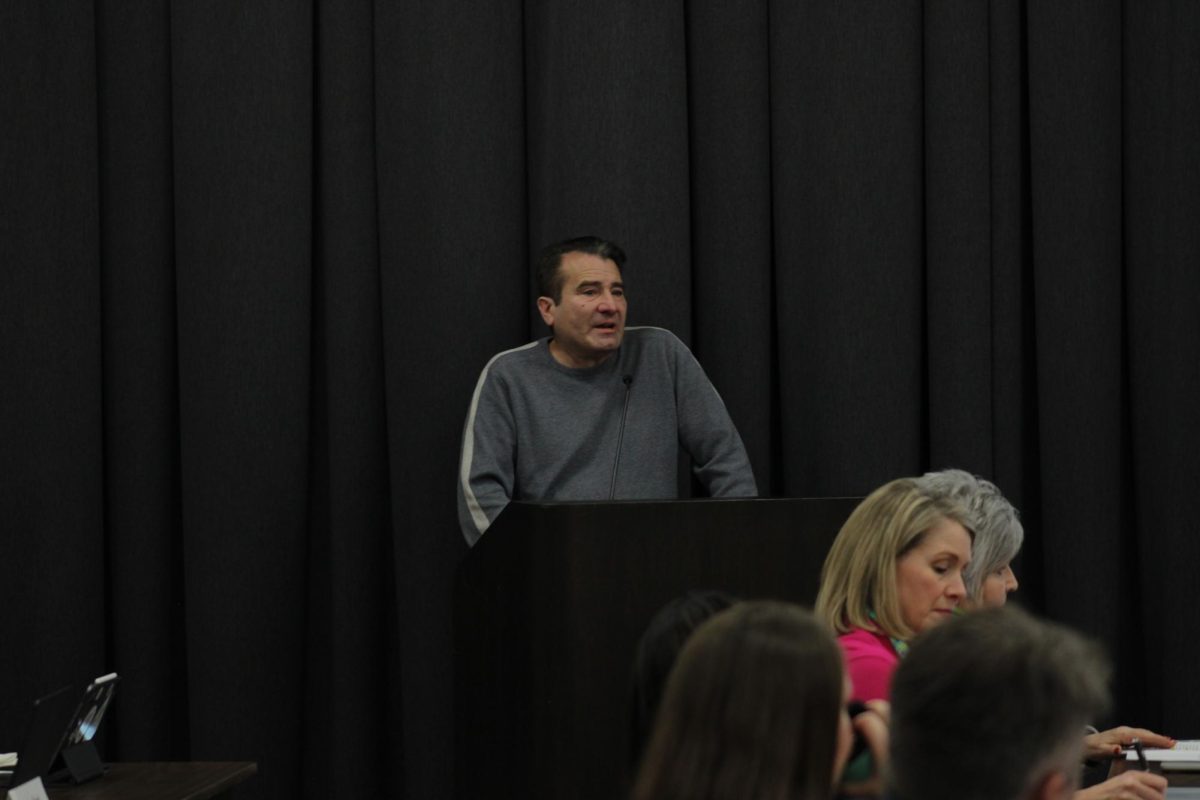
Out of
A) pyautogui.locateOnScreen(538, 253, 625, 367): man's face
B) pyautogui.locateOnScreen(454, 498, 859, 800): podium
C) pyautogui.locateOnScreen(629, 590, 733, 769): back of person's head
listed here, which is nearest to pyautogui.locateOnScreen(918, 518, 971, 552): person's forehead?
pyautogui.locateOnScreen(454, 498, 859, 800): podium

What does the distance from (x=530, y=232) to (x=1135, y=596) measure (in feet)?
5.91

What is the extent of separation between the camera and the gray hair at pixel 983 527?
7.51 feet

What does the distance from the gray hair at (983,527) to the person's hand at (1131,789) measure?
458mm

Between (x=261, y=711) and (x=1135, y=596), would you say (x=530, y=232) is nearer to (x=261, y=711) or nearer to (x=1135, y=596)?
(x=261, y=711)

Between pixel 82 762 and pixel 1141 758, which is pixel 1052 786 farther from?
pixel 82 762

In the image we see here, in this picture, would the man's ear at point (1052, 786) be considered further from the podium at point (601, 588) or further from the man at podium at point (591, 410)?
the man at podium at point (591, 410)

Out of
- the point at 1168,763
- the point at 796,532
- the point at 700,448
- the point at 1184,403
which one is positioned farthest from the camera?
the point at 1184,403

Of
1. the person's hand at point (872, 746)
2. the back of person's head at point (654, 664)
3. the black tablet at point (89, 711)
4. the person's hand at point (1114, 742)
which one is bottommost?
the person's hand at point (1114, 742)

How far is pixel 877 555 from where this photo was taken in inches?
84.1

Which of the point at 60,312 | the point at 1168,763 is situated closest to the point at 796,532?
the point at 1168,763

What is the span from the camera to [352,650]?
4.00 metres

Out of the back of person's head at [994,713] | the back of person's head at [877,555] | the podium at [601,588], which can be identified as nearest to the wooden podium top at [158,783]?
the podium at [601,588]

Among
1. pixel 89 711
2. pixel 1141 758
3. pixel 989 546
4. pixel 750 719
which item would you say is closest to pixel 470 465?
pixel 89 711

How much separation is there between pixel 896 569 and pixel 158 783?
44.0 inches
